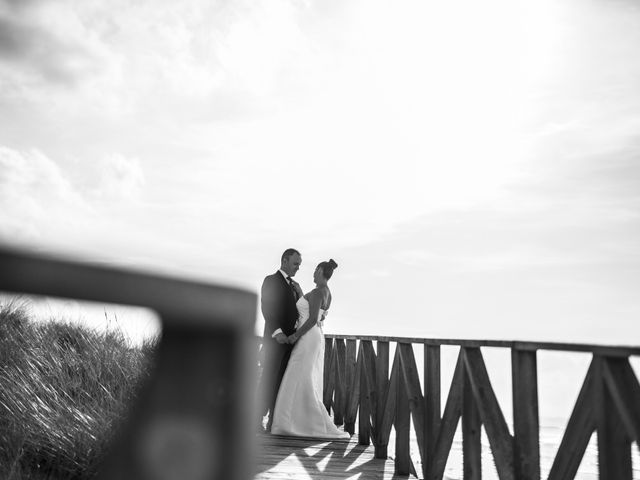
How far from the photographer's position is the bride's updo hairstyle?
837 cm

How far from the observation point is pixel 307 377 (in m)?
8.63

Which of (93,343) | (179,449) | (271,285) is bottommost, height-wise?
(179,449)

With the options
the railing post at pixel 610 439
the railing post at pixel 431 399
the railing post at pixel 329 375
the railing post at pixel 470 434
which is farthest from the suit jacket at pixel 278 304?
the railing post at pixel 610 439

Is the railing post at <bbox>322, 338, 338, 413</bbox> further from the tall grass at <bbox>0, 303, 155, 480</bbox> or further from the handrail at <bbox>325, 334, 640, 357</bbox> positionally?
the handrail at <bbox>325, 334, 640, 357</bbox>

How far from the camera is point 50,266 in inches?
21.7

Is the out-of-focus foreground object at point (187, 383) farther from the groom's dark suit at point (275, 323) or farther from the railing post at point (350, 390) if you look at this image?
the groom's dark suit at point (275, 323)

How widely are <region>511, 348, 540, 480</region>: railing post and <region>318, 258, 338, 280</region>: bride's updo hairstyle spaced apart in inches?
193

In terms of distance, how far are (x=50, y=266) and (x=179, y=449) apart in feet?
0.69

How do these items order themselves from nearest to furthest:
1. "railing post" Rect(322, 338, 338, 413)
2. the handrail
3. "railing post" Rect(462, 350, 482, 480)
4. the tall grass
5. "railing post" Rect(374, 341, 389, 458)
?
the handrail, "railing post" Rect(462, 350, 482, 480), the tall grass, "railing post" Rect(374, 341, 389, 458), "railing post" Rect(322, 338, 338, 413)

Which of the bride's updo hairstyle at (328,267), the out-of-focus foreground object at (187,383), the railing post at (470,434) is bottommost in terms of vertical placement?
the out-of-focus foreground object at (187,383)

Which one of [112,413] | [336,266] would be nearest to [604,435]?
[112,413]

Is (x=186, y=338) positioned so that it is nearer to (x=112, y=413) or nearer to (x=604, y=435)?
(x=604, y=435)

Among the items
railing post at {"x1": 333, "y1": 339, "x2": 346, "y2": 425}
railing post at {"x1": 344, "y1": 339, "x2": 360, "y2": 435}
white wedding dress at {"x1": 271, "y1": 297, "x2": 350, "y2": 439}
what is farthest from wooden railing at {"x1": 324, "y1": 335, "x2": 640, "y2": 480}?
railing post at {"x1": 333, "y1": 339, "x2": 346, "y2": 425}

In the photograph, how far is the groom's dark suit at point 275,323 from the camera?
8711 millimetres
